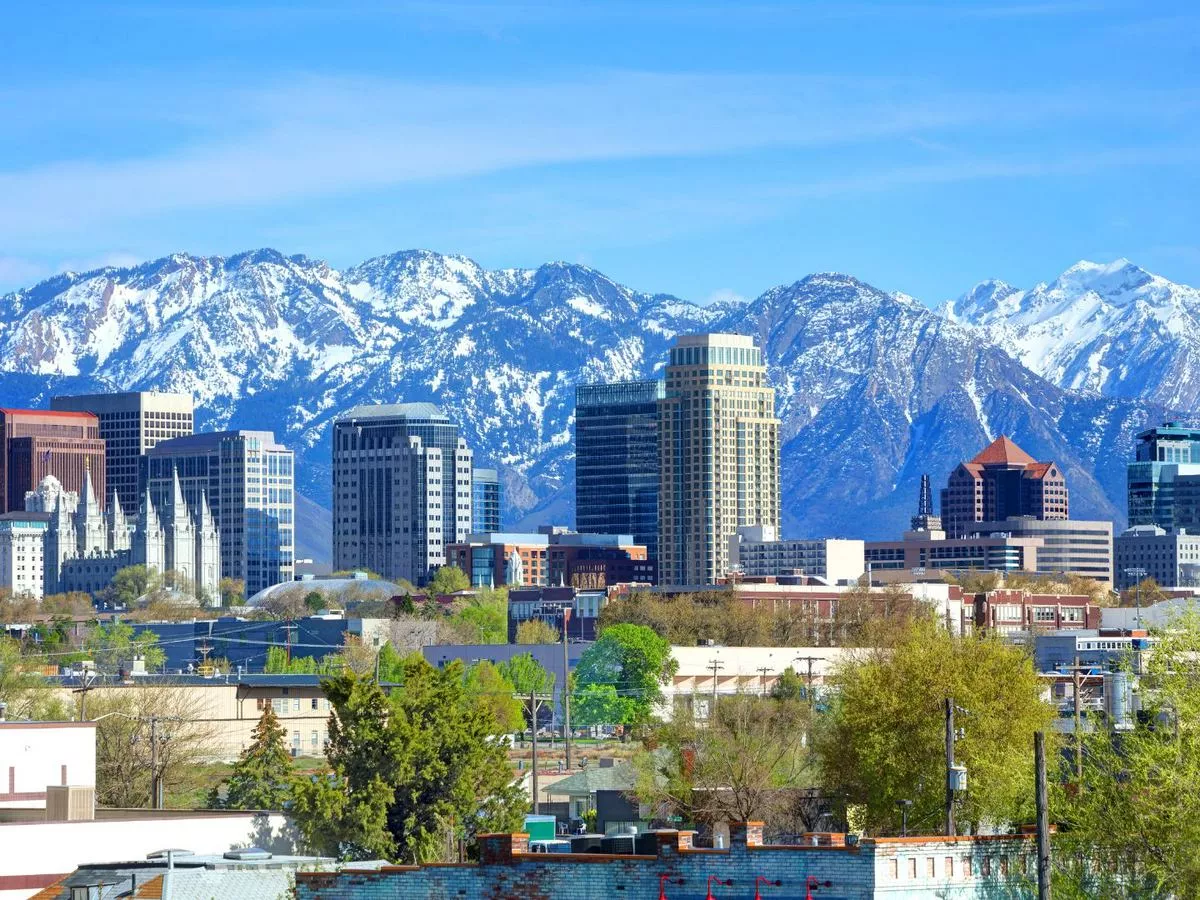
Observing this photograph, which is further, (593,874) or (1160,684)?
(1160,684)

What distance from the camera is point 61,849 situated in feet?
252

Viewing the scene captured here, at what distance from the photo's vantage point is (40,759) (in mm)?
91875

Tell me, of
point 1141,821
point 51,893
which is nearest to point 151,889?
point 51,893

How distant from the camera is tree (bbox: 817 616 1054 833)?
4070 inches

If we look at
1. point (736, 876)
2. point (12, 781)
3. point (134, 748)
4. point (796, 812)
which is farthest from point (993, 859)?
point (134, 748)

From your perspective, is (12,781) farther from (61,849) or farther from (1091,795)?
(1091,795)

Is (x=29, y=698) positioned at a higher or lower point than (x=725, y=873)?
higher

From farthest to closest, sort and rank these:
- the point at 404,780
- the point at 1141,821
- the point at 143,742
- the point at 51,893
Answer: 1. the point at 143,742
2. the point at 404,780
3. the point at 1141,821
4. the point at 51,893

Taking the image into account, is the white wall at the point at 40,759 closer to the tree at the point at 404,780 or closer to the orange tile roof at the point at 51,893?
the tree at the point at 404,780

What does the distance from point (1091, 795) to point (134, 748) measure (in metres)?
78.6

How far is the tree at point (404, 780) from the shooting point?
87562 millimetres

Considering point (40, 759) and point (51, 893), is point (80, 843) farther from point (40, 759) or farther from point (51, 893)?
point (40, 759)

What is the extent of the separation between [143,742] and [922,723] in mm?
54090

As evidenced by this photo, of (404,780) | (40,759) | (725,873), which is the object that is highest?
(40,759)
